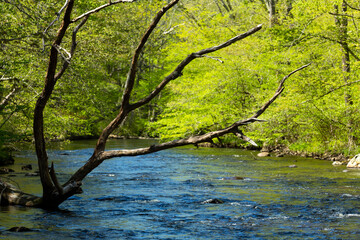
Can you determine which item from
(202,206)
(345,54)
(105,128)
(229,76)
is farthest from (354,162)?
(105,128)

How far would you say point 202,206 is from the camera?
1197 centimetres

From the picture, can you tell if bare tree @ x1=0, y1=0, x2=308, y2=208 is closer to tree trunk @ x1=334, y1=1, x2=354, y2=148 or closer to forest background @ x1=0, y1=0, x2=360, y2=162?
Result: forest background @ x1=0, y1=0, x2=360, y2=162

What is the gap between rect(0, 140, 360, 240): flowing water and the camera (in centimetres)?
917

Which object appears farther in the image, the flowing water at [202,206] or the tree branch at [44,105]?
the flowing water at [202,206]

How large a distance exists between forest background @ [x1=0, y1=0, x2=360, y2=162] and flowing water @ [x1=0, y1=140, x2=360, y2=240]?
2.25 metres

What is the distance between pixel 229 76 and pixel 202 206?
19.1 m

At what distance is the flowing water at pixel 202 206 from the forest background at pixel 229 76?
2.25 m

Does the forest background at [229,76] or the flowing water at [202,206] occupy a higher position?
the forest background at [229,76]

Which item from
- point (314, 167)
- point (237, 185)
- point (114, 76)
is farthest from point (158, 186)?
point (114, 76)

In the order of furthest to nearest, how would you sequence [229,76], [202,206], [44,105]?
1. [229,76]
2. [202,206]
3. [44,105]

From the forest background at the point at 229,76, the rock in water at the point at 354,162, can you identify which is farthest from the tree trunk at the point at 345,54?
the rock in water at the point at 354,162

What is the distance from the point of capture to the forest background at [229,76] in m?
14.5

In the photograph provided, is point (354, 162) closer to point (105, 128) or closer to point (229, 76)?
point (229, 76)

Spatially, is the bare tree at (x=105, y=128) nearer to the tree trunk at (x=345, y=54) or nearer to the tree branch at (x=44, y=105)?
the tree branch at (x=44, y=105)
